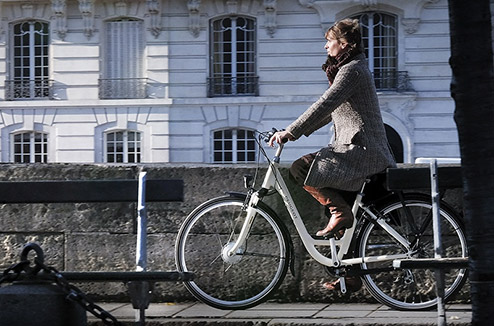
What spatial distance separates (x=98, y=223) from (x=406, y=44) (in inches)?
1021

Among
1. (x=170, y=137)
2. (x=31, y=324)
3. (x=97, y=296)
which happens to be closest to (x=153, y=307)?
(x=97, y=296)

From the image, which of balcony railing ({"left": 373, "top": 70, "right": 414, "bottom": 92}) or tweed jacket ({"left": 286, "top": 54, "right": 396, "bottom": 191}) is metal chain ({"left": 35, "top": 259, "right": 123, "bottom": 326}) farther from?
balcony railing ({"left": 373, "top": 70, "right": 414, "bottom": 92})

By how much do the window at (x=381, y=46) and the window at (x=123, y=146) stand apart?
7.26m

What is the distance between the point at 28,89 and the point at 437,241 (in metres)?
28.4

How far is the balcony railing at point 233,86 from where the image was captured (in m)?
32.7

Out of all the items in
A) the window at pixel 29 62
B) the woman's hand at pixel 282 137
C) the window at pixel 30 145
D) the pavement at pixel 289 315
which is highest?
the window at pixel 29 62

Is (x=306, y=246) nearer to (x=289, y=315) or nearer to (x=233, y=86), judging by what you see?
(x=289, y=315)

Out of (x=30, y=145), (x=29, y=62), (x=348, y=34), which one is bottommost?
(x=348, y=34)

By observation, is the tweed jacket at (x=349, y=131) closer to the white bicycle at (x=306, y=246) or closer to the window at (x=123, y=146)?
the white bicycle at (x=306, y=246)

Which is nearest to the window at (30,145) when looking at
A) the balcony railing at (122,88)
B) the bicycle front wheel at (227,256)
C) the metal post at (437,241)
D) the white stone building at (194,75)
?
the white stone building at (194,75)

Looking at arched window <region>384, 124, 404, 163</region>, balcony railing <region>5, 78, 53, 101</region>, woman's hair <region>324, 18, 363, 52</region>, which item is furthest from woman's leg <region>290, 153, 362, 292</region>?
balcony railing <region>5, 78, 53, 101</region>

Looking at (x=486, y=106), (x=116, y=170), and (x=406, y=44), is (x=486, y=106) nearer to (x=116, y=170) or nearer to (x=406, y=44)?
(x=116, y=170)

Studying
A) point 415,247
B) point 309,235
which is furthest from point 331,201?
point 415,247

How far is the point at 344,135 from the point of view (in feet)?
21.8
